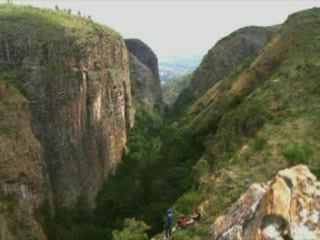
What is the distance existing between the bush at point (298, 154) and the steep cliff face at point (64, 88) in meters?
22.2

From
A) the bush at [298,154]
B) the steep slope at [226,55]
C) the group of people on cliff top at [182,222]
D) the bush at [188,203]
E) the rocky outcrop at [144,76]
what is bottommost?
the rocky outcrop at [144,76]

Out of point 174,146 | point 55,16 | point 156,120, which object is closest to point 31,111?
point 55,16

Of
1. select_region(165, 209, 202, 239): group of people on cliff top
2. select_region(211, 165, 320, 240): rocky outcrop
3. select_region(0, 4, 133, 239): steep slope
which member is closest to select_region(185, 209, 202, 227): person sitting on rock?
select_region(165, 209, 202, 239): group of people on cliff top

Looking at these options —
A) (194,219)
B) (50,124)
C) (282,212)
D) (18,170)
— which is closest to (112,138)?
(50,124)

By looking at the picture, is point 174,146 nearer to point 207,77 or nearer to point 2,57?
point 2,57

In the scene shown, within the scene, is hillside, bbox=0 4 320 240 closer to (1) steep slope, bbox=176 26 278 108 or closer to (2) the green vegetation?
(2) the green vegetation

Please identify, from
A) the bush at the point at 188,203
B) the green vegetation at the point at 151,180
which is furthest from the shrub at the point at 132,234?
the green vegetation at the point at 151,180

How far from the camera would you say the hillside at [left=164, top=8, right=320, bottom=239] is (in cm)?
3048

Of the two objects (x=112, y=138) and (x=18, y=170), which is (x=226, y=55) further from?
(x=18, y=170)

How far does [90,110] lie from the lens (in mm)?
A: 57969

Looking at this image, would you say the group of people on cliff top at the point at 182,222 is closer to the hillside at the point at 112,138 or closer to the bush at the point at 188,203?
the hillside at the point at 112,138

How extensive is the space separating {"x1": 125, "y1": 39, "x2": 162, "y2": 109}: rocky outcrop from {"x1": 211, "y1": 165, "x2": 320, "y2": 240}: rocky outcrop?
295 ft

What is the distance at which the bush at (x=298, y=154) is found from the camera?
29891 mm

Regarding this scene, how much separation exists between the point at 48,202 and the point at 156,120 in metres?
51.9
